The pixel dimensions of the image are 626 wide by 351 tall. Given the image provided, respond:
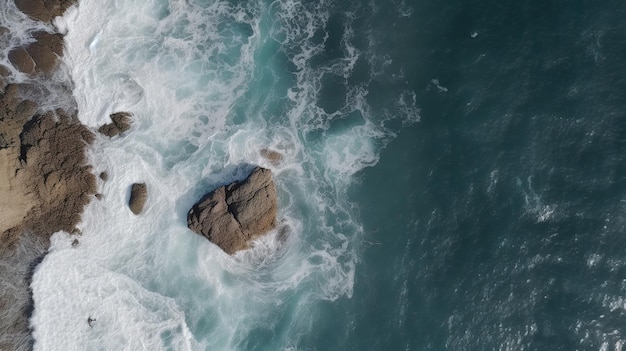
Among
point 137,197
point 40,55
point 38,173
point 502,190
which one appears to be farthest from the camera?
point 40,55

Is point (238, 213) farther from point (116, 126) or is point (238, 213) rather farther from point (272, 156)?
point (116, 126)

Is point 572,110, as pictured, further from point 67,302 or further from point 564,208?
point 67,302

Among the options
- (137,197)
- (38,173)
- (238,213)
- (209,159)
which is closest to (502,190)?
(238,213)

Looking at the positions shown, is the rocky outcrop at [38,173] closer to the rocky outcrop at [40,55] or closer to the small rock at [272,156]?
the rocky outcrop at [40,55]

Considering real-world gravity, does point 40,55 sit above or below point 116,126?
above

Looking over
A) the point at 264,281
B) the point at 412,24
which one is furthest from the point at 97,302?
the point at 412,24

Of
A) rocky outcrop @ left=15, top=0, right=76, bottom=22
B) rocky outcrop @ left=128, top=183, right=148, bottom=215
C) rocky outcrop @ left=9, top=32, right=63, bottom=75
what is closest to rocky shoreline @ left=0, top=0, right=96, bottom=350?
rocky outcrop @ left=9, top=32, right=63, bottom=75
